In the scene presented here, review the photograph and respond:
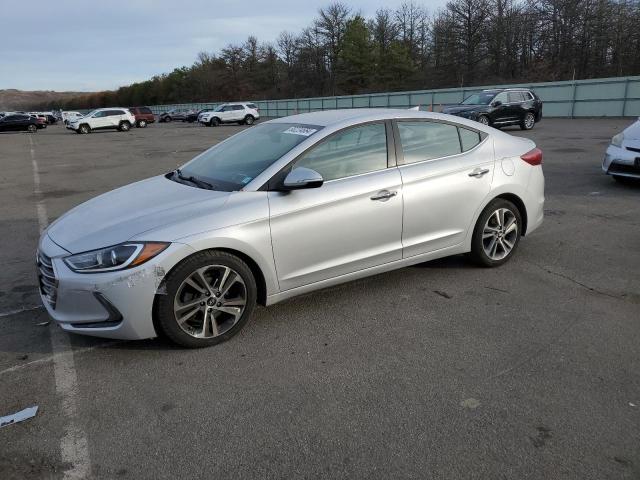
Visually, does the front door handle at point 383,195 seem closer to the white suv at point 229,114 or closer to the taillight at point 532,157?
the taillight at point 532,157

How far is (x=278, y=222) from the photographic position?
3.67 metres

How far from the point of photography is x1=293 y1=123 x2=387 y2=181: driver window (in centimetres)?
399

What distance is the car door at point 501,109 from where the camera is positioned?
20172 millimetres

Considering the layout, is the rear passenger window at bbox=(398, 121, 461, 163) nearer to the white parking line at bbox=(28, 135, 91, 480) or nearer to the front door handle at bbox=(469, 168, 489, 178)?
the front door handle at bbox=(469, 168, 489, 178)

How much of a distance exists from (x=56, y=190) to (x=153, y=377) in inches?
360

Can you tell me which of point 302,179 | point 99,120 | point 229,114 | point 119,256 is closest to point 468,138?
point 302,179

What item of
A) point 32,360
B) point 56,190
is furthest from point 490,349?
point 56,190

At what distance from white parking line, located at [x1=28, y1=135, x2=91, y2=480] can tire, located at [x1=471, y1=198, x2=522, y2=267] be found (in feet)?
11.7

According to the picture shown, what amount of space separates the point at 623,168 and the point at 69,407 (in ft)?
29.2

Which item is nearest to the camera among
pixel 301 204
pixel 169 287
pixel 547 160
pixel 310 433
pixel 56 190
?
pixel 310 433

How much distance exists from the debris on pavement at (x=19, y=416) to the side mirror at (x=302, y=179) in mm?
2106

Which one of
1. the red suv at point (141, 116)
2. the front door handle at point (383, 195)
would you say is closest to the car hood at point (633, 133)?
the front door handle at point (383, 195)

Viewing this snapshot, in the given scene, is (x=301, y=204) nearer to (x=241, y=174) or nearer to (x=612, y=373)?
(x=241, y=174)

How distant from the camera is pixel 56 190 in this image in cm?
1094
